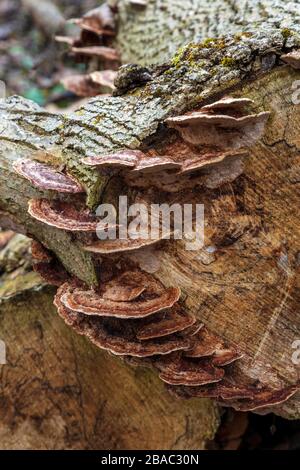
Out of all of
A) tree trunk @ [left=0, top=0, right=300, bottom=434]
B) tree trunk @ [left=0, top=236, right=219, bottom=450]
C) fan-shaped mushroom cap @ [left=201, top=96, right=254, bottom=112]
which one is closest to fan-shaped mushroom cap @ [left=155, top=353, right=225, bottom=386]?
tree trunk @ [left=0, top=0, right=300, bottom=434]

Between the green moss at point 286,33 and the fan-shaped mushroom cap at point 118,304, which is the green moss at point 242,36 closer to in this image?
the green moss at point 286,33

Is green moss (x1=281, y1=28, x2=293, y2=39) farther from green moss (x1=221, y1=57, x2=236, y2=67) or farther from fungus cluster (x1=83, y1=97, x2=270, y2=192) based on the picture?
fungus cluster (x1=83, y1=97, x2=270, y2=192)

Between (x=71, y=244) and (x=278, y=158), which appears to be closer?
(x=278, y=158)

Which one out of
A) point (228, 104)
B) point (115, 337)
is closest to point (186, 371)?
point (115, 337)

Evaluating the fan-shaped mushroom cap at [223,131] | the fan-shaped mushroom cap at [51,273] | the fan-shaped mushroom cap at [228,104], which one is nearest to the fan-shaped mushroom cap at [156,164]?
the fan-shaped mushroom cap at [223,131]

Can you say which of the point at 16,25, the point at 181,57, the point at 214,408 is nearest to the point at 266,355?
the point at 214,408

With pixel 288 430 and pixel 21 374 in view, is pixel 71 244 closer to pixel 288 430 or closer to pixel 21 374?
pixel 21 374

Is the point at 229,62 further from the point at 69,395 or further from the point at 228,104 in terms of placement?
the point at 69,395
